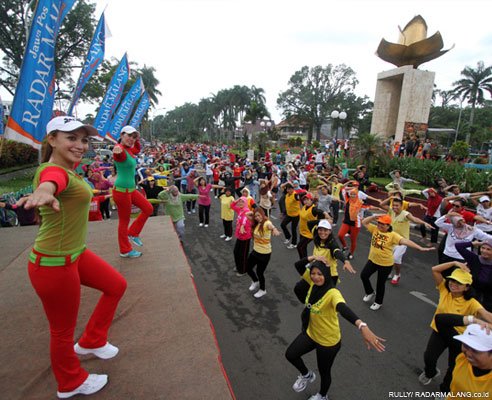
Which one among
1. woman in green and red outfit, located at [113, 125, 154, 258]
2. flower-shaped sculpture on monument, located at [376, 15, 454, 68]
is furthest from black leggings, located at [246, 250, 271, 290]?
flower-shaped sculpture on monument, located at [376, 15, 454, 68]

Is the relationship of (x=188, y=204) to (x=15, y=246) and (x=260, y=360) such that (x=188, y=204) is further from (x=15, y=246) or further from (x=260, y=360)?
(x=260, y=360)

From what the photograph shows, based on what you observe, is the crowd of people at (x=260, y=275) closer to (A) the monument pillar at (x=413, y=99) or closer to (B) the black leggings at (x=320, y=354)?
(B) the black leggings at (x=320, y=354)

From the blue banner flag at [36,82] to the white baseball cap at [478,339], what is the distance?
5633 mm

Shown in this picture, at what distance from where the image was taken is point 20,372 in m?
2.04

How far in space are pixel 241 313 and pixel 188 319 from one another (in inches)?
84.0

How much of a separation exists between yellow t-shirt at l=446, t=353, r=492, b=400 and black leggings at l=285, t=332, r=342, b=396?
0.93 m

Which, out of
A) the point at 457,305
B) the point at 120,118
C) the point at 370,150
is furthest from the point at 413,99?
the point at 457,305

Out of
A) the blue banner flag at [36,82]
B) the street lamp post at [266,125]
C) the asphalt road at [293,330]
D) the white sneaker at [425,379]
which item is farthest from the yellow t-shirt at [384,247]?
the street lamp post at [266,125]

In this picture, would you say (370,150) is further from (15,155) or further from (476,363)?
(15,155)

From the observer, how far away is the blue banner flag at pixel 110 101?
28.7 ft

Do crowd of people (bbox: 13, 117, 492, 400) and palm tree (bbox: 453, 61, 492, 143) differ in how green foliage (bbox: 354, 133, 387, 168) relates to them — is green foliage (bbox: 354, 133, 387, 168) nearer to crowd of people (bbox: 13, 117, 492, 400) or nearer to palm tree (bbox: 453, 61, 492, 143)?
crowd of people (bbox: 13, 117, 492, 400)

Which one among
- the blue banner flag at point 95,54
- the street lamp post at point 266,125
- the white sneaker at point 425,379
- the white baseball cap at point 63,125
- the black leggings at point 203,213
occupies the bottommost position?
the white sneaker at point 425,379

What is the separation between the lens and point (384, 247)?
4438mm

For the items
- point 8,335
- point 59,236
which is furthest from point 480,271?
point 8,335
